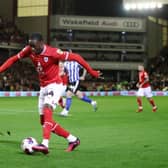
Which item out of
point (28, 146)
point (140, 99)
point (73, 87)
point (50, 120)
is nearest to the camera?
point (28, 146)

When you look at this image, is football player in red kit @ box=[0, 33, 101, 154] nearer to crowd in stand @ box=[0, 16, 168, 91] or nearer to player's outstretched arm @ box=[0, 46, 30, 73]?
player's outstretched arm @ box=[0, 46, 30, 73]

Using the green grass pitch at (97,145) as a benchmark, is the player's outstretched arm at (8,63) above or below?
above

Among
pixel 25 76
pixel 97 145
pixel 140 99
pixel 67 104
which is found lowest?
pixel 25 76

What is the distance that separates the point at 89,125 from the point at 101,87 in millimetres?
29694

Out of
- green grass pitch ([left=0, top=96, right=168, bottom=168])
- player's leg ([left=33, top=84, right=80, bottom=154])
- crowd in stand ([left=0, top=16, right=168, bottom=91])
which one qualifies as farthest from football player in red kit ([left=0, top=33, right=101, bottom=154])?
crowd in stand ([left=0, top=16, right=168, bottom=91])

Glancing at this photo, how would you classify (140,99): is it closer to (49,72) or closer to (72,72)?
(72,72)

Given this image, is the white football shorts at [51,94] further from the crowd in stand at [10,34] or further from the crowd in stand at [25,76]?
the crowd in stand at [10,34]

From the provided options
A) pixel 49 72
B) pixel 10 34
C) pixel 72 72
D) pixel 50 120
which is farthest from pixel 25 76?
pixel 50 120

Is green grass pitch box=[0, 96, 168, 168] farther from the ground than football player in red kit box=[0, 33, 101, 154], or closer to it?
closer to it

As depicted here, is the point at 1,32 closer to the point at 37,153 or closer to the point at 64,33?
the point at 64,33

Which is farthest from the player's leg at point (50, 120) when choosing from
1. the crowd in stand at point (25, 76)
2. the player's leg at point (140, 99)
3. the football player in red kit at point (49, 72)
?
the crowd in stand at point (25, 76)

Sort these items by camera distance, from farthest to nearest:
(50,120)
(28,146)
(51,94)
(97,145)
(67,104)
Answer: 1. (67,104)
2. (97,145)
3. (51,94)
4. (50,120)
5. (28,146)

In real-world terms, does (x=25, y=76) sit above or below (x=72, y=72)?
below

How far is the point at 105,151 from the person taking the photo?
855 centimetres
